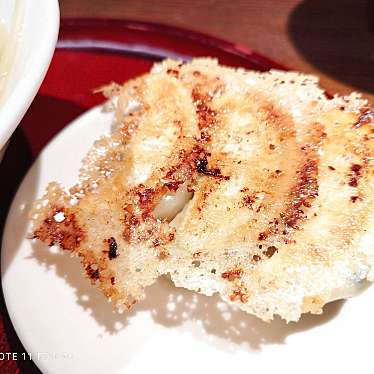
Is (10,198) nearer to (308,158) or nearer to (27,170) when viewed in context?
(27,170)

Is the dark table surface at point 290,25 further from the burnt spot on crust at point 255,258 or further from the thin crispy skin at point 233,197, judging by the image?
the burnt spot on crust at point 255,258

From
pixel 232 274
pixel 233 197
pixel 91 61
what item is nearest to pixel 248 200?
pixel 233 197

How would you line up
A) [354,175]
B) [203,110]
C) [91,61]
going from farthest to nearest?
[91,61], [203,110], [354,175]

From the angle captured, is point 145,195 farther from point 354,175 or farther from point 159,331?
point 354,175

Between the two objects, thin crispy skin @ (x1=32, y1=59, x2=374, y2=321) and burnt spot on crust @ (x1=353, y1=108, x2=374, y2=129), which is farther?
burnt spot on crust @ (x1=353, y1=108, x2=374, y2=129)

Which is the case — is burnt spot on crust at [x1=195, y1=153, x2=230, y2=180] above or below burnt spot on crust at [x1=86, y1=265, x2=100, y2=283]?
above

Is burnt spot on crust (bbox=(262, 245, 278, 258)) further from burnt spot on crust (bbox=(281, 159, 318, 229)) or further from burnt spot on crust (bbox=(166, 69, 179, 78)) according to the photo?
burnt spot on crust (bbox=(166, 69, 179, 78))

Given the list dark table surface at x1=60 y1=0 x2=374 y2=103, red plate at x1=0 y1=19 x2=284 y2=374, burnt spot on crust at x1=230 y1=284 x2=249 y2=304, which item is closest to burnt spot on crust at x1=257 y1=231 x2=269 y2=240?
burnt spot on crust at x1=230 y1=284 x2=249 y2=304
